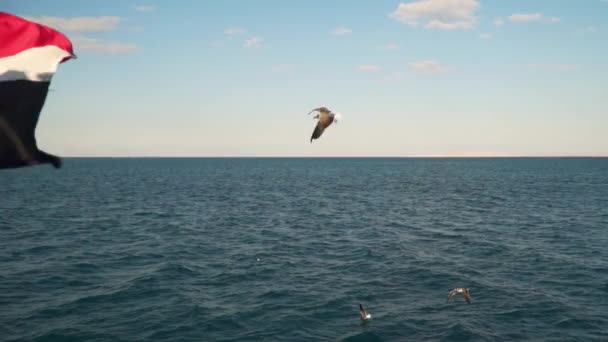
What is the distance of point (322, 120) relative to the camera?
10.3 m

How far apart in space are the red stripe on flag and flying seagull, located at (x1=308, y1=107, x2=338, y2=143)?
5510 mm

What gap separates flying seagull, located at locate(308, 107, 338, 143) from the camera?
10.3 metres

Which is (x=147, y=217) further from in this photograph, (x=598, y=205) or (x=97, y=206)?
(x=598, y=205)

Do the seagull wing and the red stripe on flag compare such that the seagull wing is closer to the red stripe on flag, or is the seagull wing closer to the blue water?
the red stripe on flag

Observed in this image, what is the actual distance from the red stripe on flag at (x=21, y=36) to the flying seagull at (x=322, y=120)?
5510 millimetres

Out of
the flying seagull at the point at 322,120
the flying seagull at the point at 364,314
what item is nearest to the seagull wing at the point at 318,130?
the flying seagull at the point at 322,120

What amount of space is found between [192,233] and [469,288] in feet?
81.6

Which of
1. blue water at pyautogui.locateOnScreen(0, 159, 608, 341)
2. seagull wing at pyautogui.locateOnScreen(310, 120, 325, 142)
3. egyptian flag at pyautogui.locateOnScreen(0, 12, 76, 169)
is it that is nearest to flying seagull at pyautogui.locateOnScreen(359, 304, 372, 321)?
blue water at pyautogui.locateOnScreen(0, 159, 608, 341)

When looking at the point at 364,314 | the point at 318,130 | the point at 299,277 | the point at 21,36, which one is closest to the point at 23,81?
the point at 21,36

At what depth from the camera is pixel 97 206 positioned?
58875 mm

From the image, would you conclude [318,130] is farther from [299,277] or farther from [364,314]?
[299,277]

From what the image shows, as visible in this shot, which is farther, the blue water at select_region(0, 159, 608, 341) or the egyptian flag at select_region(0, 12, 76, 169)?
the blue water at select_region(0, 159, 608, 341)

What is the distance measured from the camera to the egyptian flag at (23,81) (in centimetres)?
580

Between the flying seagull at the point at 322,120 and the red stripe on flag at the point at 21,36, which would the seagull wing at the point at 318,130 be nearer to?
the flying seagull at the point at 322,120
